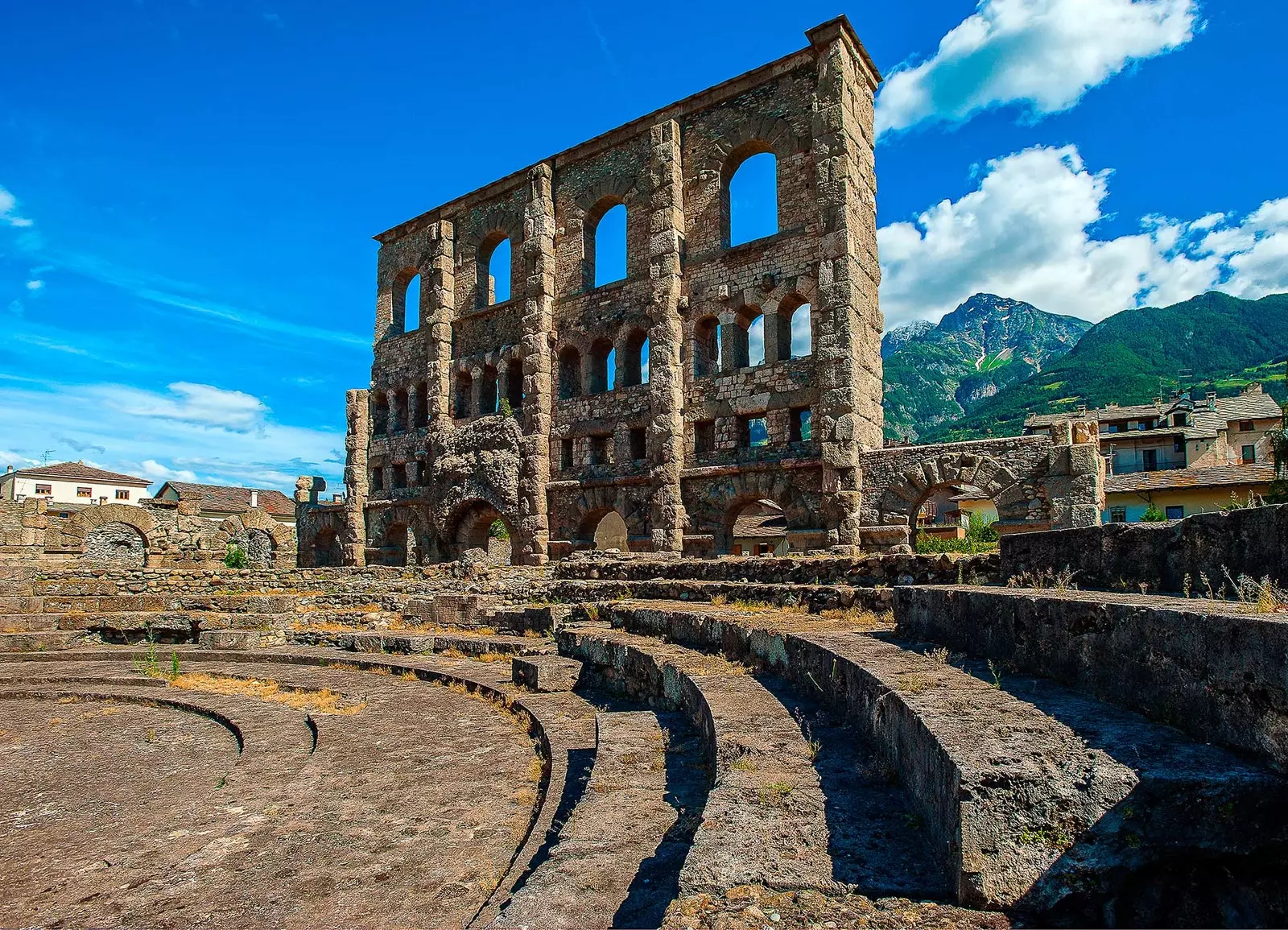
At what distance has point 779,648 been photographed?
604 cm

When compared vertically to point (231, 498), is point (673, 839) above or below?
below

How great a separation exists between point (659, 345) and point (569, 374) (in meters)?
3.98

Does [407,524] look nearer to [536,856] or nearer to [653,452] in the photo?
[653,452]

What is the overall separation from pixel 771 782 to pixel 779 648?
9.32 feet

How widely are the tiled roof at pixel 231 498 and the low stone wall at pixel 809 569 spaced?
4753 cm

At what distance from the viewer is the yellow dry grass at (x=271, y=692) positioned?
7578 millimetres

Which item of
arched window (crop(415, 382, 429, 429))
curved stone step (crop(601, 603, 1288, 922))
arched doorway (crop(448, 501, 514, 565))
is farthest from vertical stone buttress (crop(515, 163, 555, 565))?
curved stone step (crop(601, 603, 1288, 922))

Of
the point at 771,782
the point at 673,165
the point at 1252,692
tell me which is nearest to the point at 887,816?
the point at 771,782

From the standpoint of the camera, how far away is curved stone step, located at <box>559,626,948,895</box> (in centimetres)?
243

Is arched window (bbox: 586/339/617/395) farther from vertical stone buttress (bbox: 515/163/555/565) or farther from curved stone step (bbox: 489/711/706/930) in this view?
curved stone step (bbox: 489/711/706/930)

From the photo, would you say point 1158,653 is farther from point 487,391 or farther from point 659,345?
point 487,391

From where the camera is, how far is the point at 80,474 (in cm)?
7038

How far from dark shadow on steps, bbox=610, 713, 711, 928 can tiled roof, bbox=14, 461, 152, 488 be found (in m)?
82.1

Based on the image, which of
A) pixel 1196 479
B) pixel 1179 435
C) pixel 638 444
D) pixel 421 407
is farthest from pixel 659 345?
pixel 1179 435
